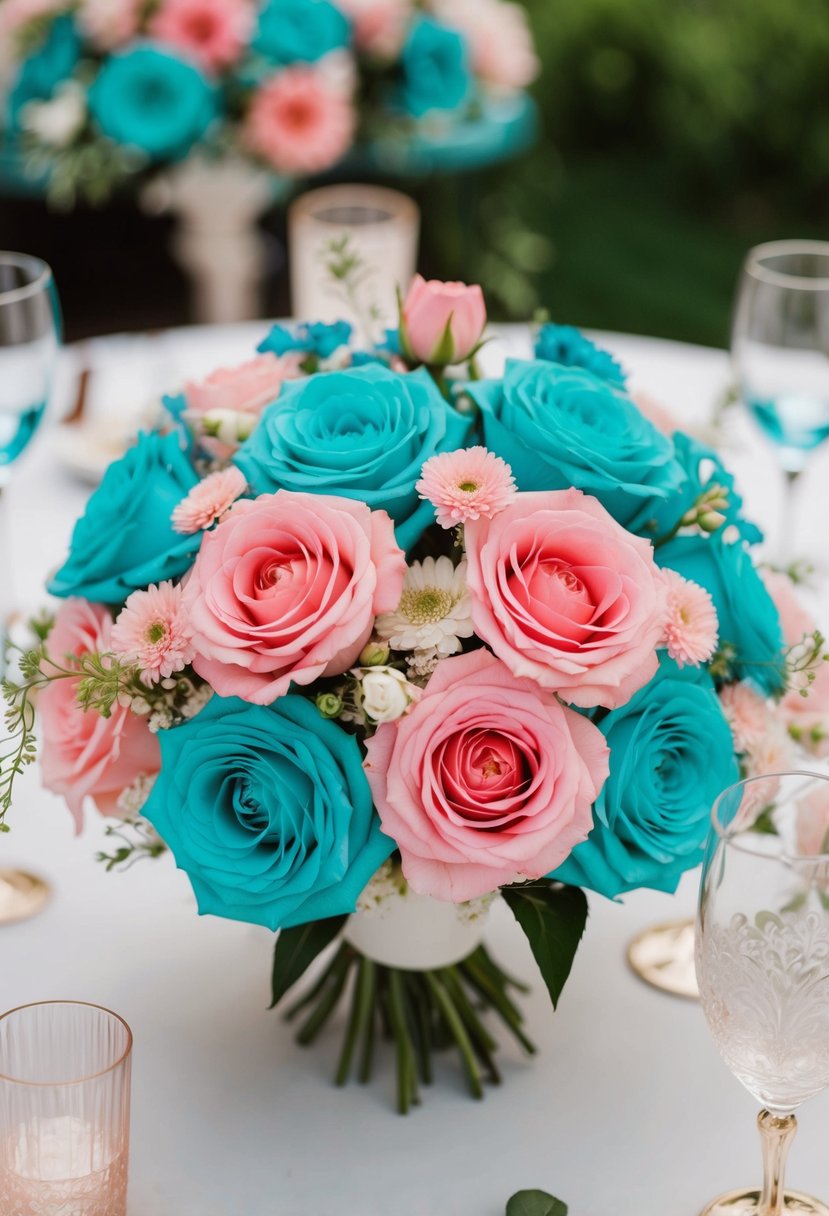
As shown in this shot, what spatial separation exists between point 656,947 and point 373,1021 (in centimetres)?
23

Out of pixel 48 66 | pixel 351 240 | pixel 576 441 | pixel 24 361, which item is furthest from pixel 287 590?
pixel 48 66

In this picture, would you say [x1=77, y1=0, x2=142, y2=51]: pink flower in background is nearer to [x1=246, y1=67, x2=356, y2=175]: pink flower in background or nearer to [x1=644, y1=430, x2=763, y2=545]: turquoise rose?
[x1=246, y1=67, x2=356, y2=175]: pink flower in background

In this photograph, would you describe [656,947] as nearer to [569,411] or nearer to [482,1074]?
[482,1074]

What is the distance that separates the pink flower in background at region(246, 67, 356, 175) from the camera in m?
2.52

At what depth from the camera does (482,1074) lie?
3.26ft

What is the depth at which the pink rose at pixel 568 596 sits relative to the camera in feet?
2.58

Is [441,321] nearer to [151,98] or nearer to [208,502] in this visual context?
[208,502]

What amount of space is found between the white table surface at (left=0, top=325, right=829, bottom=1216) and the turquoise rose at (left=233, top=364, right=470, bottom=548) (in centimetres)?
37

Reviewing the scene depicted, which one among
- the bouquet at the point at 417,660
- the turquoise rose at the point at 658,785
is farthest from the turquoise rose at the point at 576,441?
the turquoise rose at the point at 658,785

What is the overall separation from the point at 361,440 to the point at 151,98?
1828mm

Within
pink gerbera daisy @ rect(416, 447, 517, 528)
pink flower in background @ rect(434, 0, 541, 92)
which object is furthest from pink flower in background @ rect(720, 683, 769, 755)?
pink flower in background @ rect(434, 0, 541, 92)

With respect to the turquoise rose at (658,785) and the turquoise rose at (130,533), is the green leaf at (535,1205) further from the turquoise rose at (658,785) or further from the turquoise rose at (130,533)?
the turquoise rose at (130,533)

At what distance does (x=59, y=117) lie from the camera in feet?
8.23

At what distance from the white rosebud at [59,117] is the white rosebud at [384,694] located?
6.55 ft
